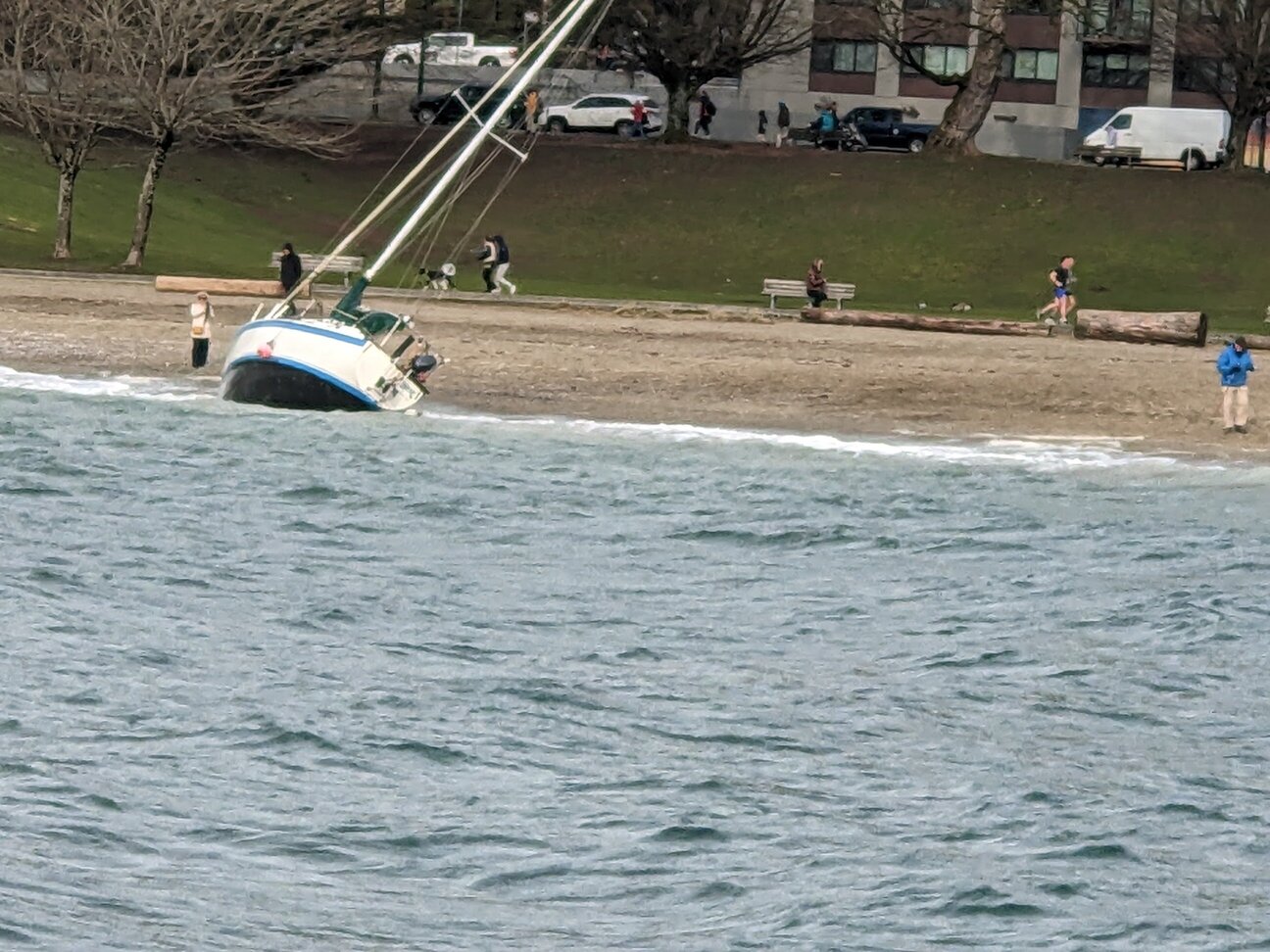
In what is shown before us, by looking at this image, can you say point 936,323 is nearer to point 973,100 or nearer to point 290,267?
point 290,267

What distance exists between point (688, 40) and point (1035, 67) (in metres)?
17.9

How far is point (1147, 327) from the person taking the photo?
47844mm

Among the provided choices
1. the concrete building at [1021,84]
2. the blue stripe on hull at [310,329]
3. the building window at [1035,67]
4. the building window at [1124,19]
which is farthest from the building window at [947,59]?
the blue stripe on hull at [310,329]

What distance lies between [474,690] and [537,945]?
637 centimetres

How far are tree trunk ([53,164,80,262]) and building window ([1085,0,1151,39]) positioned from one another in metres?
39.9

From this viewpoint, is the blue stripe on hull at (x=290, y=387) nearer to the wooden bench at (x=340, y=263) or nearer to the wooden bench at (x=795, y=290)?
the wooden bench at (x=340, y=263)

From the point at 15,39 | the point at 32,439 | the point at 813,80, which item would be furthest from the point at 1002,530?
the point at 813,80

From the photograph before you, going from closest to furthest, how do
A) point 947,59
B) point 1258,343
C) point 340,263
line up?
1. point 1258,343
2. point 340,263
3. point 947,59

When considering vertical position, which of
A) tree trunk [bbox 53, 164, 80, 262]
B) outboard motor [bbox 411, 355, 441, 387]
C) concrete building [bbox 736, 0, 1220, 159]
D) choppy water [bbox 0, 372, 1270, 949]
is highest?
concrete building [bbox 736, 0, 1220, 159]

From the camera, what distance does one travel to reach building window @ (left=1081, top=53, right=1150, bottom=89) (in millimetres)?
91125

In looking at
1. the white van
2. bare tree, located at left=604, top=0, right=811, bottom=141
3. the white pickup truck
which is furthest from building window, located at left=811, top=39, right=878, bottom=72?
the white van

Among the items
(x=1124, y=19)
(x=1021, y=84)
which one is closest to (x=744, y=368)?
(x=1124, y=19)

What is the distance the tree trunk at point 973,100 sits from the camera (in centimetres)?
7512

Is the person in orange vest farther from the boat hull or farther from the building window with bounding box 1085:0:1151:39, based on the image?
the boat hull
